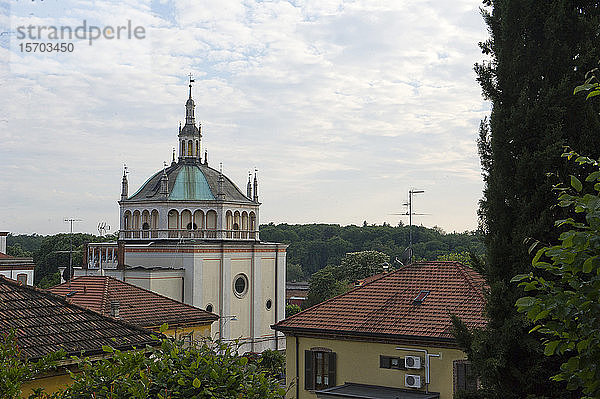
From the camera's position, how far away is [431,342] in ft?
57.1

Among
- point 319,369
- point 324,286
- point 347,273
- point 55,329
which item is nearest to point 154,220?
point 324,286

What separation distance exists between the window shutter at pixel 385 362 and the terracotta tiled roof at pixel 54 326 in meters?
7.70

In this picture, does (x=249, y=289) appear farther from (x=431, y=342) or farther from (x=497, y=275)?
(x=497, y=275)

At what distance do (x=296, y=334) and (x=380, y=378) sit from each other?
2.82 meters

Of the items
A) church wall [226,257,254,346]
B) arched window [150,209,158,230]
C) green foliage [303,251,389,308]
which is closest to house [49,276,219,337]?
arched window [150,209,158,230]

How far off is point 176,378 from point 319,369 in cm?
1258

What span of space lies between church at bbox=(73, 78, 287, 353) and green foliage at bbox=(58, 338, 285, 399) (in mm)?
37380

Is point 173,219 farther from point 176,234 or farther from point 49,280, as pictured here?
point 49,280

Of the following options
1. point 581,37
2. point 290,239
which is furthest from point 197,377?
point 290,239

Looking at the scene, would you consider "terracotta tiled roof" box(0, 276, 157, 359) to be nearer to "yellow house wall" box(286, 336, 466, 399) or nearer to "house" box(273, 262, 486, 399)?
"house" box(273, 262, 486, 399)

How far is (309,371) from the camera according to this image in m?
19.1

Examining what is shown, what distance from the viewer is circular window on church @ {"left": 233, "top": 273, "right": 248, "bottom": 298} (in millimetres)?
Answer: 49438

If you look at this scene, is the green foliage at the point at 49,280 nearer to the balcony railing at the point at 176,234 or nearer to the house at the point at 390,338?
the balcony railing at the point at 176,234

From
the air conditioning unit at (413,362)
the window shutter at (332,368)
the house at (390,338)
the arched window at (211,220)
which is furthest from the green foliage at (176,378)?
the arched window at (211,220)
